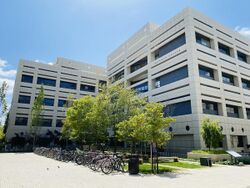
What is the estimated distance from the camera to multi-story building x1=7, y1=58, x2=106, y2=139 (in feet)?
159

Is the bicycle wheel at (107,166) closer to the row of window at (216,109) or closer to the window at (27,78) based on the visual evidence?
the row of window at (216,109)

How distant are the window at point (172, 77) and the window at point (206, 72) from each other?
8.58 feet

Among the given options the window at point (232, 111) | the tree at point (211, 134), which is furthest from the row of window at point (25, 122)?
the window at point (232, 111)

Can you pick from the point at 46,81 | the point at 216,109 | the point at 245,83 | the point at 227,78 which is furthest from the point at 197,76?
the point at 46,81

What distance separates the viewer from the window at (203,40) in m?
32.3

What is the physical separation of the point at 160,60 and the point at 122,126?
1969 cm

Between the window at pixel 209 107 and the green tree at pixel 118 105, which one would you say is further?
the window at pixel 209 107

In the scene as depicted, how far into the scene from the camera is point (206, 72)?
32250 mm

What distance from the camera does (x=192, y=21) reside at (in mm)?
31109

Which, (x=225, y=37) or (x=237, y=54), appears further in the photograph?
(x=237, y=54)

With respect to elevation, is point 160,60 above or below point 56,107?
above

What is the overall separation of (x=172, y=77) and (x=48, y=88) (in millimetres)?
34624

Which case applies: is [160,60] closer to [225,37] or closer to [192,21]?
[192,21]

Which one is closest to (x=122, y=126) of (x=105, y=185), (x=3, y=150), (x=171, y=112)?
(x=105, y=185)
